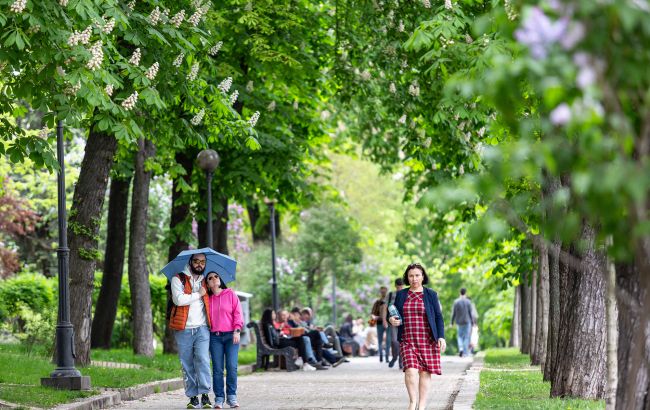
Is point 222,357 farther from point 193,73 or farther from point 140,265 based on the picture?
point 140,265

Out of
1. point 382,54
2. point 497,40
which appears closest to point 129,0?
point 497,40

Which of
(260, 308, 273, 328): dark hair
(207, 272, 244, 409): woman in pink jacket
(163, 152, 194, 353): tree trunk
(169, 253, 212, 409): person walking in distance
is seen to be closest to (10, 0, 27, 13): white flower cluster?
(169, 253, 212, 409): person walking in distance

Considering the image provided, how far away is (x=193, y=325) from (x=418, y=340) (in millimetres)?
3400

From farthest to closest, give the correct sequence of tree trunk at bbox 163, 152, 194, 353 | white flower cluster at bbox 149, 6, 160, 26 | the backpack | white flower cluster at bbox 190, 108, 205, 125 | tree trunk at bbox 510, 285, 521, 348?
tree trunk at bbox 510, 285, 521, 348, the backpack, tree trunk at bbox 163, 152, 194, 353, white flower cluster at bbox 190, 108, 205, 125, white flower cluster at bbox 149, 6, 160, 26

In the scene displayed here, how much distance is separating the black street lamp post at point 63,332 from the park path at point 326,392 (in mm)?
759

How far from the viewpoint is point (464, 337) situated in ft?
127

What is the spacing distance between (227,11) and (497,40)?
11.0 metres

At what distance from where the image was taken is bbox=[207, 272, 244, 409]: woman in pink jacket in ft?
51.5

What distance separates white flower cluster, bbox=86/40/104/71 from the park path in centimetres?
458

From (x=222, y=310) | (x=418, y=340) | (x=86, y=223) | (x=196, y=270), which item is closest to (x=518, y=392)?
(x=418, y=340)

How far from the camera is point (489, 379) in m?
20.0

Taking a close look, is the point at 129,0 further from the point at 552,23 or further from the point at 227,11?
the point at 552,23

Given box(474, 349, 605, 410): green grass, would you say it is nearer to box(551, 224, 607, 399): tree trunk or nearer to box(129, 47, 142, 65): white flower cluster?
box(551, 224, 607, 399): tree trunk

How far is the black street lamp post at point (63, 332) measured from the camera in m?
16.1
